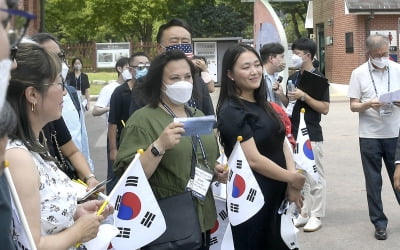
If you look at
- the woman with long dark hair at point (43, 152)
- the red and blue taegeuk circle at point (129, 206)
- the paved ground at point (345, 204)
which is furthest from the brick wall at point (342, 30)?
the woman with long dark hair at point (43, 152)

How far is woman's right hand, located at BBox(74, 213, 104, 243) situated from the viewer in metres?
2.39

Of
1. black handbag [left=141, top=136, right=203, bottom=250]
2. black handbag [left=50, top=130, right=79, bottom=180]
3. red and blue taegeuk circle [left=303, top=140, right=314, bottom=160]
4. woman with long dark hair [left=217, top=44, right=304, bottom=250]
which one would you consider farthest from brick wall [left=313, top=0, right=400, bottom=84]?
black handbag [left=141, top=136, right=203, bottom=250]

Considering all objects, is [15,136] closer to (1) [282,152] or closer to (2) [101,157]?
(1) [282,152]

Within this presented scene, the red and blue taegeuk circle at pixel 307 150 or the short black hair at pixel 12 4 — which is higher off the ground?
the short black hair at pixel 12 4

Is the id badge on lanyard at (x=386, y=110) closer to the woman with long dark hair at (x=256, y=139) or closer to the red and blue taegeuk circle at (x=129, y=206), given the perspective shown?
the woman with long dark hair at (x=256, y=139)

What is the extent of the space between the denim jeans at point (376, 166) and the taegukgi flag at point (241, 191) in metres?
2.67

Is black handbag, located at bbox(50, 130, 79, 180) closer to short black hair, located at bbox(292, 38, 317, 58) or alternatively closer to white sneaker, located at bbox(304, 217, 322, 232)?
white sneaker, located at bbox(304, 217, 322, 232)

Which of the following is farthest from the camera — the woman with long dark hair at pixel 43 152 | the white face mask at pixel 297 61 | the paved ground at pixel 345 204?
the white face mask at pixel 297 61

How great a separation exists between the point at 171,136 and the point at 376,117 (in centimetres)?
367

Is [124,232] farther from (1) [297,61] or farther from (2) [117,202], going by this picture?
(1) [297,61]

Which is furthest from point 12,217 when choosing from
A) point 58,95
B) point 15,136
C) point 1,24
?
point 1,24

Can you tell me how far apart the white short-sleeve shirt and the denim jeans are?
3.3 inches

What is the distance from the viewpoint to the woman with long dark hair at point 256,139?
13.0 feet

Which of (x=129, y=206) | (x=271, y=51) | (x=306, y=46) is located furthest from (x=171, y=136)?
(x=306, y=46)
